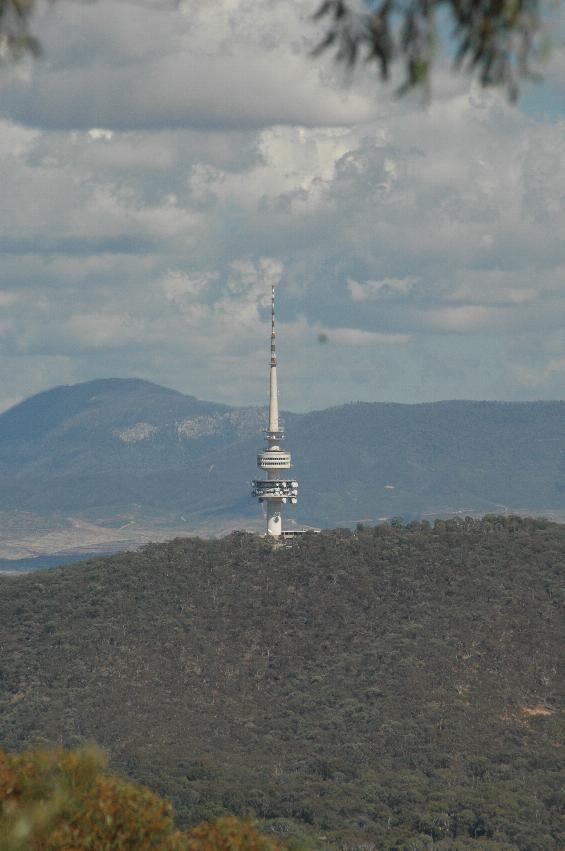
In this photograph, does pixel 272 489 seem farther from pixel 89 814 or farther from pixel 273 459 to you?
pixel 89 814

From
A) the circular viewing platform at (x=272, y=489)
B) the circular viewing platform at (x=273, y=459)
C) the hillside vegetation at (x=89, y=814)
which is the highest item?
the circular viewing platform at (x=273, y=459)

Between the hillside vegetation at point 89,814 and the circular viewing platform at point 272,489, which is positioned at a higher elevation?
the circular viewing platform at point 272,489

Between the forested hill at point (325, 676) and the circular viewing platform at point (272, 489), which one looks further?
the circular viewing platform at point (272, 489)

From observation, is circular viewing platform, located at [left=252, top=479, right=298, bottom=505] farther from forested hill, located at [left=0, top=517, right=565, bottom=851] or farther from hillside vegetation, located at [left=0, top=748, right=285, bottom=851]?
hillside vegetation, located at [left=0, top=748, right=285, bottom=851]

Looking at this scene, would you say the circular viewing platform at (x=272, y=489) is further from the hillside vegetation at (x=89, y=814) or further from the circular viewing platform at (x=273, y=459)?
the hillside vegetation at (x=89, y=814)

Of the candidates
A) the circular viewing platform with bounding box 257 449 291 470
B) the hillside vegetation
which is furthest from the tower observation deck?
the hillside vegetation

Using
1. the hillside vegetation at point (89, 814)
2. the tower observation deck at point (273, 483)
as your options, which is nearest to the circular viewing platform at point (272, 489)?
the tower observation deck at point (273, 483)

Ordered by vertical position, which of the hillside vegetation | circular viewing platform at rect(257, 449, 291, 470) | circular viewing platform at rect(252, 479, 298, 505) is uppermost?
circular viewing platform at rect(257, 449, 291, 470)

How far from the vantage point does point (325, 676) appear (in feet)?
450

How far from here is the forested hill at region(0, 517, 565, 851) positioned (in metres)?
106

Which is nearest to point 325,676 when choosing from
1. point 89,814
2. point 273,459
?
point 273,459

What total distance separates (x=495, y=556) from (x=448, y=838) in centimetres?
5485

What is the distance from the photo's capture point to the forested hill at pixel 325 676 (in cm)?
10550

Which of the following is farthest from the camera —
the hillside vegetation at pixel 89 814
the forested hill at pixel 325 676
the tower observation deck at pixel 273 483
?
the tower observation deck at pixel 273 483
